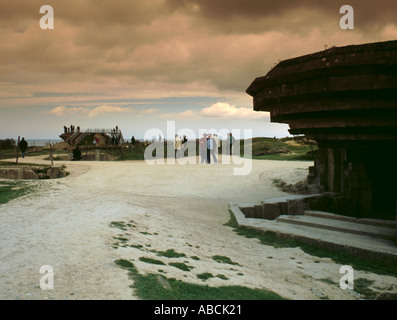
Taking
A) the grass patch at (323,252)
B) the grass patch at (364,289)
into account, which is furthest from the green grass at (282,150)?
the grass patch at (364,289)

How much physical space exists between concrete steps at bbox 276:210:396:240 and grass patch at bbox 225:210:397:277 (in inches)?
41.7

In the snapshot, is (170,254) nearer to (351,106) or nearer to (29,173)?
(351,106)

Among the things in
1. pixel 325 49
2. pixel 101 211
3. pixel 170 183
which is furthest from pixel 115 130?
pixel 325 49

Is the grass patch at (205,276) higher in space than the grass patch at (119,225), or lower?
lower

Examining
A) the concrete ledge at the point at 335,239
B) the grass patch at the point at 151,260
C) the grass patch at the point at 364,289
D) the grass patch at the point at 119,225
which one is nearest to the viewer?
the grass patch at the point at 364,289

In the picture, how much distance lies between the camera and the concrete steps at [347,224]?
5.99 meters

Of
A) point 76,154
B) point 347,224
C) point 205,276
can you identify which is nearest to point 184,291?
point 205,276

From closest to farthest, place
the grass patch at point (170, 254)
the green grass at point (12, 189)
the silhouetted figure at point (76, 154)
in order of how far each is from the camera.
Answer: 1. the grass patch at point (170, 254)
2. the green grass at point (12, 189)
3. the silhouetted figure at point (76, 154)

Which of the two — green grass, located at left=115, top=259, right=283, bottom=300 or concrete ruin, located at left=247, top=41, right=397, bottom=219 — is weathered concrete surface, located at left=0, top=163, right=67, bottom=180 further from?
green grass, located at left=115, top=259, right=283, bottom=300

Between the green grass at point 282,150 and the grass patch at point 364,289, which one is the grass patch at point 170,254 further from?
the green grass at point 282,150

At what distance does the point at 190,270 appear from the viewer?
12.3 feet

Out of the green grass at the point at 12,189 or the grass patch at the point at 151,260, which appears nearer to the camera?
the grass patch at the point at 151,260

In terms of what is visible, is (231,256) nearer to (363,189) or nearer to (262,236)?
(262,236)

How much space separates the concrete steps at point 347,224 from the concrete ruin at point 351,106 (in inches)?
35.9
